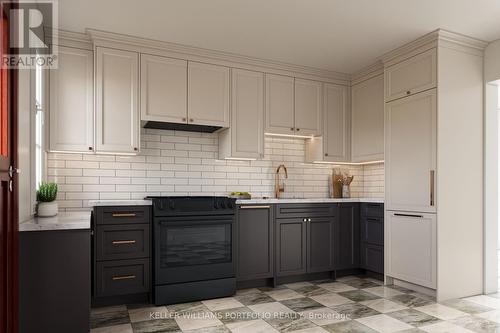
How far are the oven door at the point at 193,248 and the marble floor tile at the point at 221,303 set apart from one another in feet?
0.70

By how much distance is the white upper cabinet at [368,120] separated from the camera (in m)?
4.48

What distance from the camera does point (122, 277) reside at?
342 cm

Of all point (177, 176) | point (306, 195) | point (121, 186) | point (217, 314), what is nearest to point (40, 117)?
point (121, 186)

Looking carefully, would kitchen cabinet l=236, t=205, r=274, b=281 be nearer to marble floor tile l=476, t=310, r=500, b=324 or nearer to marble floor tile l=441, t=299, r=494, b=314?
marble floor tile l=441, t=299, r=494, b=314

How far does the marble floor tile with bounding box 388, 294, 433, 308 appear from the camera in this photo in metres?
3.47

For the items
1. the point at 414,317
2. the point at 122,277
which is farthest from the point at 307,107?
the point at 122,277

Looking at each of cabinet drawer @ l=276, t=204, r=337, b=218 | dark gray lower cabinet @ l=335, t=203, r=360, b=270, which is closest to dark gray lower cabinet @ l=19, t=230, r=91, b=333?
cabinet drawer @ l=276, t=204, r=337, b=218

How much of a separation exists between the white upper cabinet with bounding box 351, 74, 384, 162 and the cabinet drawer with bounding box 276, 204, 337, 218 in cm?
82

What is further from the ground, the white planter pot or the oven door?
the white planter pot

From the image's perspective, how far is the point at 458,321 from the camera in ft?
9.98

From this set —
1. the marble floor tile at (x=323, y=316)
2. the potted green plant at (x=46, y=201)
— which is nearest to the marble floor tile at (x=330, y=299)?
the marble floor tile at (x=323, y=316)

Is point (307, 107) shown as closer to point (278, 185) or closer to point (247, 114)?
point (247, 114)

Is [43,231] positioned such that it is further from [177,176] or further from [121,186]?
[177,176]

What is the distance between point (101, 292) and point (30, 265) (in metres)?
1.29
